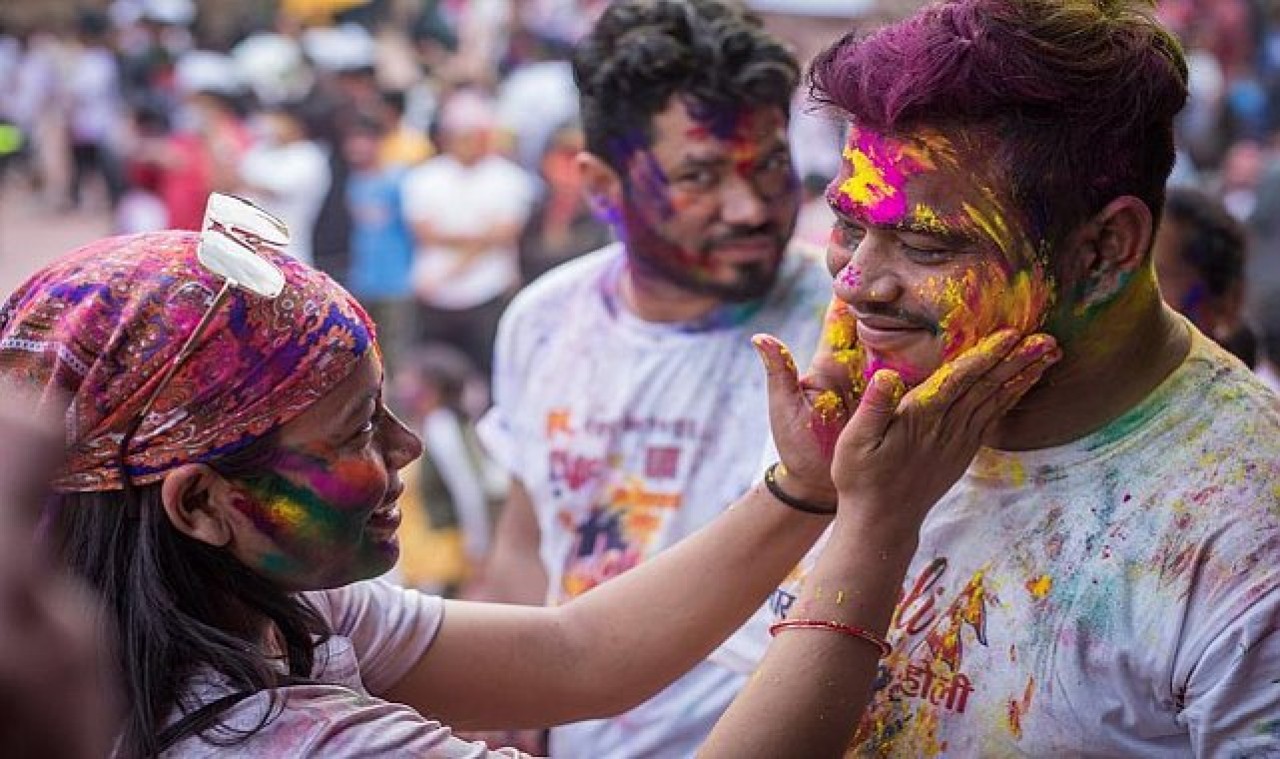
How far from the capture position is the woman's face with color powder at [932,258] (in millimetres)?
2455

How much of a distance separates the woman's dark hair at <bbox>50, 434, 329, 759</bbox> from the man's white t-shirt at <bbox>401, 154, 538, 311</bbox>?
7.38 m

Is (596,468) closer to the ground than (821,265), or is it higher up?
closer to the ground

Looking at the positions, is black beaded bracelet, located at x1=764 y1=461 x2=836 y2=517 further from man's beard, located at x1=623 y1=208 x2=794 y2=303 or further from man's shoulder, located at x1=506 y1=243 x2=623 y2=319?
man's shoulder, located at x1=506 y1=243 x2=623 y2=319

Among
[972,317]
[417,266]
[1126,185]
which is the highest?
[1126,185]

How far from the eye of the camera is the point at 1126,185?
245 cm

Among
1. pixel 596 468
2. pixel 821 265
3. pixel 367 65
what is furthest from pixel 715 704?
pixel 367 65

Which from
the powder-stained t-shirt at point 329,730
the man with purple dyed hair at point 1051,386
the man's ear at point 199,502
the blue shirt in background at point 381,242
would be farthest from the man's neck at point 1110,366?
the blue shirt in background at point 381,242

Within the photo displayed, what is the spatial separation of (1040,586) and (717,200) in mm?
1513

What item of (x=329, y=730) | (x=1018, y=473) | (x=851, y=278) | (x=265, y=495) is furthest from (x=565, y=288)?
(x=329, y=730)

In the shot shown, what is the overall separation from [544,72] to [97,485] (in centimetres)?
1160

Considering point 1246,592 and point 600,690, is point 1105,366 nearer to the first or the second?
point 1246,592

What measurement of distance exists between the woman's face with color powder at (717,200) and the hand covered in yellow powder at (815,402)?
38.5 inches

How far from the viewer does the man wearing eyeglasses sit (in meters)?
3.62

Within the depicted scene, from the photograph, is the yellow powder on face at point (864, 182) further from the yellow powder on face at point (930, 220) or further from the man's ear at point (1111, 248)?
the man's ear at point (1111, 248)
